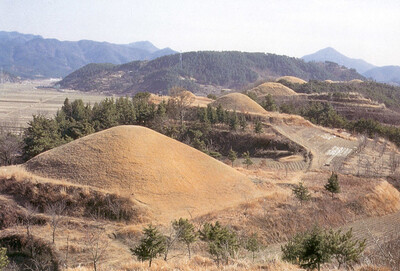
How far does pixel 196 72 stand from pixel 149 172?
138346mm

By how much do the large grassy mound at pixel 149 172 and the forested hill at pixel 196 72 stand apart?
10569 centimetres

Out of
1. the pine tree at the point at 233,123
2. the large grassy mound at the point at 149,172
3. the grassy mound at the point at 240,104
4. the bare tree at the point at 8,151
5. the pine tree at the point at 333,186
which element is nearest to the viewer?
the large grassy mound at the point at 149,172

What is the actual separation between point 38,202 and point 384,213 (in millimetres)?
22940

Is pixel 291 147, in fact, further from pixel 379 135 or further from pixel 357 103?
pixel 357 103

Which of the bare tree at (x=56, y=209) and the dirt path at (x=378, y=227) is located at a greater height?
the bare tree at (x=56, y=209)

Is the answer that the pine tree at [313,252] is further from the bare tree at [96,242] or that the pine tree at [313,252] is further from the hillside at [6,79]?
the hillside at [6,79]

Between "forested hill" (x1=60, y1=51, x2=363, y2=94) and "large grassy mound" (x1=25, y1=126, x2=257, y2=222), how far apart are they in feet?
347

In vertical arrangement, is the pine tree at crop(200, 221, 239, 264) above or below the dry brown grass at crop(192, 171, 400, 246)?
above

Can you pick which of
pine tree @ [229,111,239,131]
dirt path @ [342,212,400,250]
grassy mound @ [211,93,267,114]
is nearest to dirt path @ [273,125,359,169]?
pine tree @ [229,111,239,131]

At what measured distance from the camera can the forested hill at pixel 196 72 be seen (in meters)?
144

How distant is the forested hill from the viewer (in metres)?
144

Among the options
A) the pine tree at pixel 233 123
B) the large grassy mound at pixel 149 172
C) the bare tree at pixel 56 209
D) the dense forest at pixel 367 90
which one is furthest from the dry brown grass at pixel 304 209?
the dense forest at pixel 367 90

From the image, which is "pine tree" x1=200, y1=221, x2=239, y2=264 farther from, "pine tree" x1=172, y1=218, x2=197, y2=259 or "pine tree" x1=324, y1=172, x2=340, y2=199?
"pine tree" x1=324, y1=172, x2=340, y2=199

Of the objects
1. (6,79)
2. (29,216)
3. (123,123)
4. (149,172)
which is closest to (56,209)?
(29,216)
